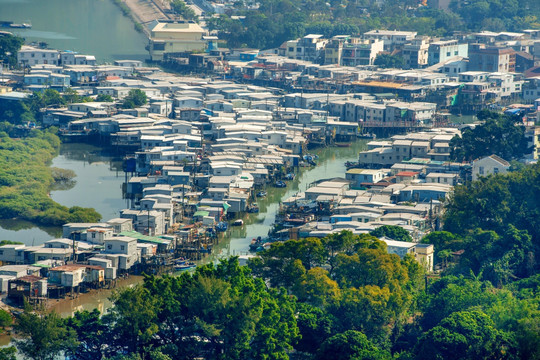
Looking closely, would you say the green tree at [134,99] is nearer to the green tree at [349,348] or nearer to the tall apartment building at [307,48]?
the tall apartment building at [307,48]

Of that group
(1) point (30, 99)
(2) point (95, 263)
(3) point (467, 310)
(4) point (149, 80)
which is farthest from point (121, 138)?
(3) point (467, 310)

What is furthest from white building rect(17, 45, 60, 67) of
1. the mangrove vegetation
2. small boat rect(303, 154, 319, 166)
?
small boat rect(303, 154, 319, 166)

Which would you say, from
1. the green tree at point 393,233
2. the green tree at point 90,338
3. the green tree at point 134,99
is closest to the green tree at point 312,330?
the green tree at point 90,338

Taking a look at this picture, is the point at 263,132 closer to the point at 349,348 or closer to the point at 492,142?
the point at 492,142

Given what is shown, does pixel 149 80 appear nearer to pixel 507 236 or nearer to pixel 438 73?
pixel 438 73

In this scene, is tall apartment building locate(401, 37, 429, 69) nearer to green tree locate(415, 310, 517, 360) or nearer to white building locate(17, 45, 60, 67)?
white building locate(17, 45, 60, 67)

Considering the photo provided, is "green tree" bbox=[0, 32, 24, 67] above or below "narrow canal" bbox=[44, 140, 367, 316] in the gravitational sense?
above
